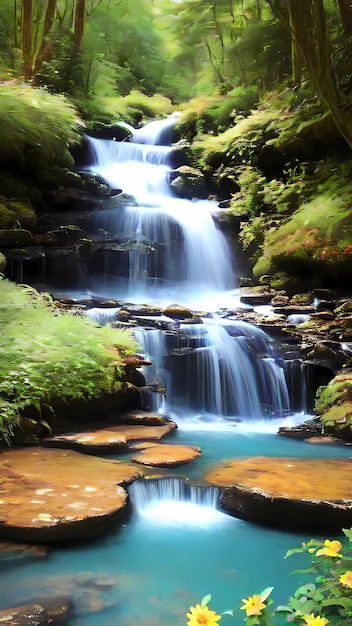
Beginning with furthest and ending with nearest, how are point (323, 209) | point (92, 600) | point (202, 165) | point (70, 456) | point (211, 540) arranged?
point (202, 165) → point (323, 209) → point (70, 456) → point (211, 540) → point (92, 600)

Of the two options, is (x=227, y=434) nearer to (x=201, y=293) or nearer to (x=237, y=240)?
(x=201, y=293)

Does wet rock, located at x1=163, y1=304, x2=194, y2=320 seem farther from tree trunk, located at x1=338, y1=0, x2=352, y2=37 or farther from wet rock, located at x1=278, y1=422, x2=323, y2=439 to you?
tree trunk, located at x1=338, y1=0, x2=352, y2=37

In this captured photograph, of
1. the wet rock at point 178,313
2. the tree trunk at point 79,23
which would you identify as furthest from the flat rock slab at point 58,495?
the tree trunk at point 79,23

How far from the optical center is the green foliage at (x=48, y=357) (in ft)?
14.4

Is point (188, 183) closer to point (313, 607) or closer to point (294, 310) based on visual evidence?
point (294, 310)

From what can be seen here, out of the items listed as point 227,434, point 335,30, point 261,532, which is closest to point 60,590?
point 261,532

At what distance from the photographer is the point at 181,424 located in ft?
18.7

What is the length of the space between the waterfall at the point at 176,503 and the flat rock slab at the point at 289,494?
100 mm

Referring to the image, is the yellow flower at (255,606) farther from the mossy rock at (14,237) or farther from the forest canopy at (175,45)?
the mossy rock at (14,237)

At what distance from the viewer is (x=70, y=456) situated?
3842mm

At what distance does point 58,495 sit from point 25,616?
98cm

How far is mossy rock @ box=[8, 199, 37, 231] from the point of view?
9492 millimetres

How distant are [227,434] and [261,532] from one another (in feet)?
8.03

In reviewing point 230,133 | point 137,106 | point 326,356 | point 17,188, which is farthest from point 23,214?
point 137,106
